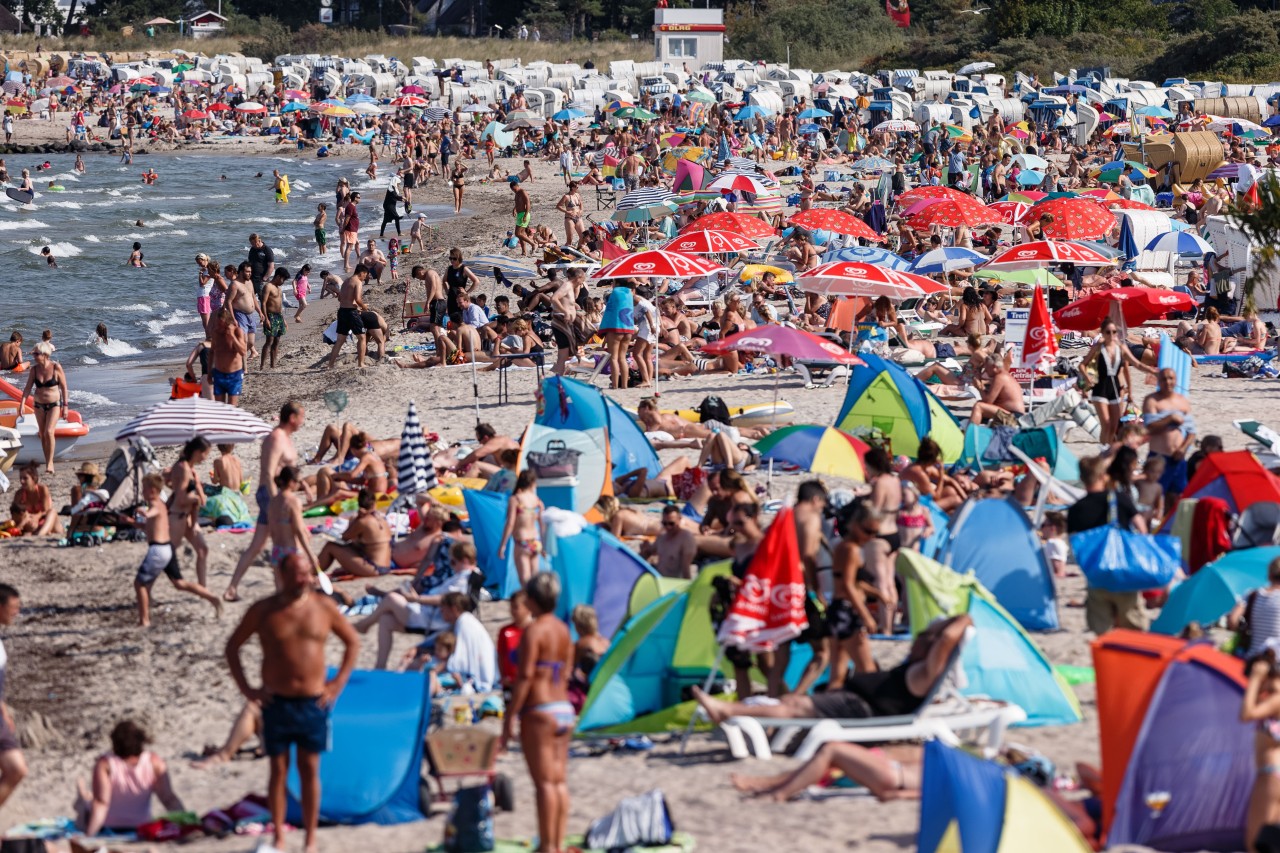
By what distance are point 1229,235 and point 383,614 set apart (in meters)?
13.7

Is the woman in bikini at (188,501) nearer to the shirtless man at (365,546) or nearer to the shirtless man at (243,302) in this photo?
the shirtless man at (365,546)

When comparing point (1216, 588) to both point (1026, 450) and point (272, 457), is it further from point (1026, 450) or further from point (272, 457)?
point (272, 457)

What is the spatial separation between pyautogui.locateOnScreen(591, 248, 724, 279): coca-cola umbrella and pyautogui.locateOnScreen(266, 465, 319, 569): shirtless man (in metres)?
5.79

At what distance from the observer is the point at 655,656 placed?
7902 millimetres

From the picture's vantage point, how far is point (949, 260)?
18.6 m

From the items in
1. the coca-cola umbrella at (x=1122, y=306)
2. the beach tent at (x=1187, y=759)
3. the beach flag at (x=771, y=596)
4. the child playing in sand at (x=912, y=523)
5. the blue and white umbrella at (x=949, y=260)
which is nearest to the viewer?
the beach tent at (x=1187, y=759)

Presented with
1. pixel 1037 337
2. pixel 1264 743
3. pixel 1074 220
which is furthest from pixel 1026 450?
pixel 1074 220

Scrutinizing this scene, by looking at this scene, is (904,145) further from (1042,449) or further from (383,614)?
(383,614)

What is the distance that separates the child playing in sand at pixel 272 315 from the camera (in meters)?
18.8

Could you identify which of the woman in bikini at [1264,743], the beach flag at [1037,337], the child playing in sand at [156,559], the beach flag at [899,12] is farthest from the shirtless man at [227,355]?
the beach flag at [899,12]

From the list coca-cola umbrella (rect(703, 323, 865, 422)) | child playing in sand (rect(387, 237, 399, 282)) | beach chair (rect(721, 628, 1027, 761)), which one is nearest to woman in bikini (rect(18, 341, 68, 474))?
coca-cola umbrella (rect(703, 323, 865, 422))

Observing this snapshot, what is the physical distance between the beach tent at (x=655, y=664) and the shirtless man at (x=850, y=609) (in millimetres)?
570

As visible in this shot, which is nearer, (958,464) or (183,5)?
(958,464)

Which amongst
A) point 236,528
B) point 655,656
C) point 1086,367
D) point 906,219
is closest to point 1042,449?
point 1086,367
